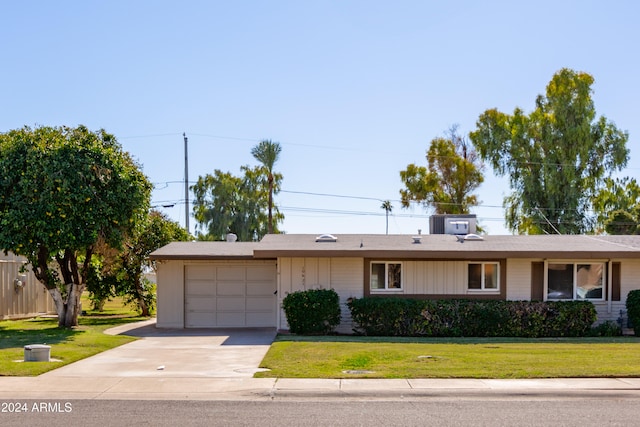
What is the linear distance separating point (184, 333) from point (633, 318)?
42.5ft

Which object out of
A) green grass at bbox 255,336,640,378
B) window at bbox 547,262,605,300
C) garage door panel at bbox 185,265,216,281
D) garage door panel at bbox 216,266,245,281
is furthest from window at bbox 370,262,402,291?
garage door panel at bbox 185,265,216,281

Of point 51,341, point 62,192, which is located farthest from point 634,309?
point 62,192

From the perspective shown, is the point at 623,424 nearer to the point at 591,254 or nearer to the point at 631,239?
the point at 591,254

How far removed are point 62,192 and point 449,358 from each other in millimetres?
10942

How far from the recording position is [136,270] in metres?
26.8

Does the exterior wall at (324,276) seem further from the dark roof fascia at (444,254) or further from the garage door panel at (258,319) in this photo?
the garage door panel at (258,319)

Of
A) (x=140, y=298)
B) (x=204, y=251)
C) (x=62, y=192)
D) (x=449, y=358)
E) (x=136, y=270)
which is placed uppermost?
(x=62, y=192)

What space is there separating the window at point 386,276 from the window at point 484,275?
7.01 ft

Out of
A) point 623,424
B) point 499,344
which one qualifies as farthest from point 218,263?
point 623,424

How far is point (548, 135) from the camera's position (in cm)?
4153

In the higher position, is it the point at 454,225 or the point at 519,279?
the point at 454,225

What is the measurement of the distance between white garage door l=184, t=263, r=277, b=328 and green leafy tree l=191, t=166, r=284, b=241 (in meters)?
27.7

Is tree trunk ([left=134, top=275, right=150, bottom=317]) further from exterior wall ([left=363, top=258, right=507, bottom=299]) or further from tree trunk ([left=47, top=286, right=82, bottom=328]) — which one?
exterior wall ([left=363, top=258, right=507, bottom=299])

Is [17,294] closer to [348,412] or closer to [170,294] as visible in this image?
[170,294]
